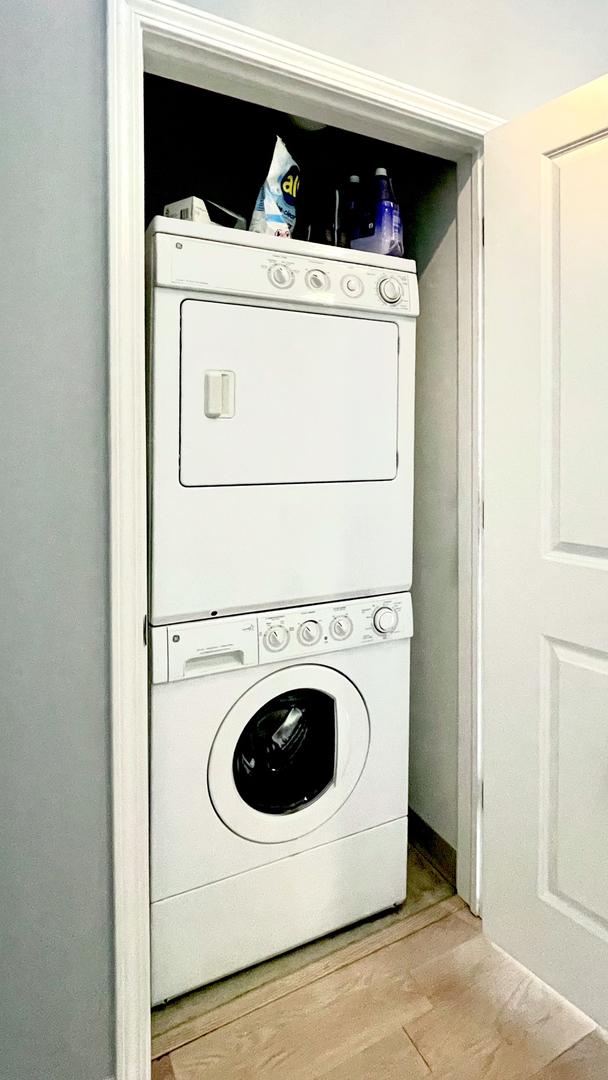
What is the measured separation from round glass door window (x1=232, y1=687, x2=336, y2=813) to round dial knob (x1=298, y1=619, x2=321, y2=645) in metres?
0.13

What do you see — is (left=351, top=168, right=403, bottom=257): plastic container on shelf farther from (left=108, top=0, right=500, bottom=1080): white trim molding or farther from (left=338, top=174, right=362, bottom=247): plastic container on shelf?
(left=108, top=0, right=500, bottom=1080): white trim molding

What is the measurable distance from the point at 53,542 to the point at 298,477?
0.57 metres

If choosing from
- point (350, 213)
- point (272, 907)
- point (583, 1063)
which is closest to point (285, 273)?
point (350, 213)

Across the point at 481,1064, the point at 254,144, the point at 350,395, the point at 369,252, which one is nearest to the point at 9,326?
the point at 350,395

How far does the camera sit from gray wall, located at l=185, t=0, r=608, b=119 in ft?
4.21

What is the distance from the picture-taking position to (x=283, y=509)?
1449 mm

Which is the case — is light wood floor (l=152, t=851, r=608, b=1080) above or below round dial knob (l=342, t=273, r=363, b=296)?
below

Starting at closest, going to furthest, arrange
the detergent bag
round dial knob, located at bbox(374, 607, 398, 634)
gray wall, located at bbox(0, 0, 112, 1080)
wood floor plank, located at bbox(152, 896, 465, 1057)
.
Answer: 1. gray wall, located at bbox(0, 0, 112, 1080)
2. wood floor plank, located at bbox(152, 896, 465, 1057)
3. the detergent bag
4. round dial knob, located at bbox(374, 607, 398, 634)

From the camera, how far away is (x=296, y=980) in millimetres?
1507

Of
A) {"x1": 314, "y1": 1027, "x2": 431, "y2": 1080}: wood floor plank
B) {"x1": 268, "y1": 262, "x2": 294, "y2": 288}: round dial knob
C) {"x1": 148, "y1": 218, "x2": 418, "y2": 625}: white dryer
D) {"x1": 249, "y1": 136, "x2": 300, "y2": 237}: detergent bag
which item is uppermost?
{"x1": 249, "y1": 136, "x2": 300, "y2": 237}: detergent bag

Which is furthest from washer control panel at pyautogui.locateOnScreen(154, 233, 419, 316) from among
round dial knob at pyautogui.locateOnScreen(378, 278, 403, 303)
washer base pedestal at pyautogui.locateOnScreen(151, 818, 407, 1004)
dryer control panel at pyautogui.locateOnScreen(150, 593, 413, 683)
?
washer base pedestal at pyautogui.locateOnScreen(151, 818, 407, 1004)

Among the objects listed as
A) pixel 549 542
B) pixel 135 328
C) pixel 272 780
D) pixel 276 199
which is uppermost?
pixel 276 199

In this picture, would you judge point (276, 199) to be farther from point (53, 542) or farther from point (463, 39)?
point (53, 542)

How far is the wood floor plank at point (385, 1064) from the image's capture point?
1275 mm
